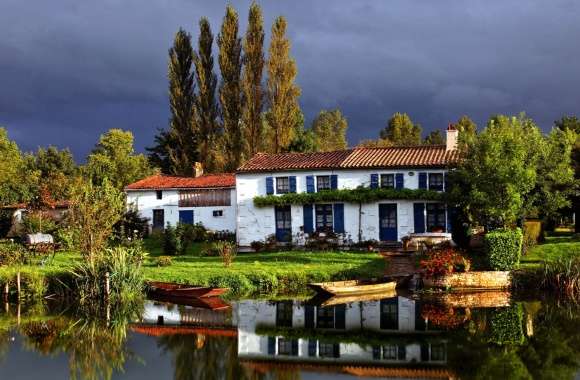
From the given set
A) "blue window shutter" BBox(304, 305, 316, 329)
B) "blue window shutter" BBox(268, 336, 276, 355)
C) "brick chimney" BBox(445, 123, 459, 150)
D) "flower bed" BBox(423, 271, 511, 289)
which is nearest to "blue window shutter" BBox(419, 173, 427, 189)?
"brick chimney" BBox(445, 123, 459, 150)

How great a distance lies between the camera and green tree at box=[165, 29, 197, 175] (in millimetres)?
55781

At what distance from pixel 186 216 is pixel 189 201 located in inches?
40.4

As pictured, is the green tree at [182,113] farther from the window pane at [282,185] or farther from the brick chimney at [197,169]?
the window pane at [282,185]

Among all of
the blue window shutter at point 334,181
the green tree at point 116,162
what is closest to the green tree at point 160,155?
the green tree at point 116,162

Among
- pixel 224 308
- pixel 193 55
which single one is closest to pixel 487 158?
pixel 224 308

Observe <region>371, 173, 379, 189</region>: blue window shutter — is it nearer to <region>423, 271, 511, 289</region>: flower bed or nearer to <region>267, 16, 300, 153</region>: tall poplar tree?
<region>423, 271, 511, 289</region>: flower bed

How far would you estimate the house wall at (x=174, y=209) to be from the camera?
45000 mm

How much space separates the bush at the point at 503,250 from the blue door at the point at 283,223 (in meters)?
14.3

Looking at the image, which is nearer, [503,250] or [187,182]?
[503,250]

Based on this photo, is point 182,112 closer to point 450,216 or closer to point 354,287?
point 450,216

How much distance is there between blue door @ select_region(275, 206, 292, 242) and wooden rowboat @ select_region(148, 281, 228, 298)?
1364 centimetres

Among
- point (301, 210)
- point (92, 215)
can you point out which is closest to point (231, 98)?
point (301, 210)

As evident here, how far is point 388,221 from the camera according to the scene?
38.5m

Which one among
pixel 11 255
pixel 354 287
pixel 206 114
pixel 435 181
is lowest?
pixel 354 287
